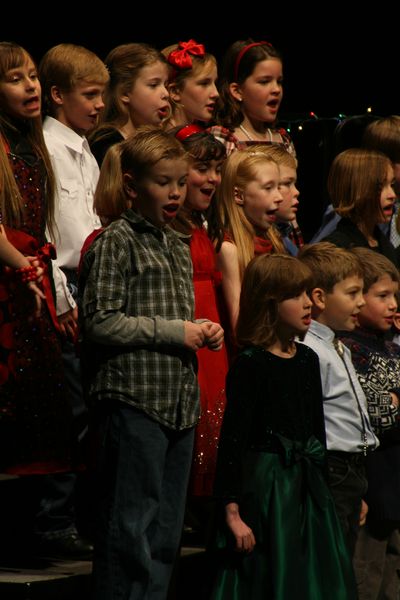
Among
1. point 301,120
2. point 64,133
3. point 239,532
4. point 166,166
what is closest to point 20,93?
point 64,133

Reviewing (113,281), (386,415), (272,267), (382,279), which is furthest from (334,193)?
(113,281)

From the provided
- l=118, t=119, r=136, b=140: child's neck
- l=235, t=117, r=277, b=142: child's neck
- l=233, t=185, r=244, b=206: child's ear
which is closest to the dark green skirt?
l=233, t=185, r=244, b=206: child's ear

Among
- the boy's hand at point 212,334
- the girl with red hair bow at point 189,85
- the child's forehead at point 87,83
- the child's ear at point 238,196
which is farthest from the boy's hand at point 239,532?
the girl with red hair bow at point 189,85

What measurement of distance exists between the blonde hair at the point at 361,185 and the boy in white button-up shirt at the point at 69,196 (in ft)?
3.77

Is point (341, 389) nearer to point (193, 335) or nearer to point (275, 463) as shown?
point (275, 463)

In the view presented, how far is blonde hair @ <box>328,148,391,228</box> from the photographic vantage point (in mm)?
5441

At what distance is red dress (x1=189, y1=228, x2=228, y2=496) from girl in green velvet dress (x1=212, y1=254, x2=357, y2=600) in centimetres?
41

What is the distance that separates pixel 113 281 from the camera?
381cm

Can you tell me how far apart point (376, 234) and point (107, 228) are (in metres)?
1.89

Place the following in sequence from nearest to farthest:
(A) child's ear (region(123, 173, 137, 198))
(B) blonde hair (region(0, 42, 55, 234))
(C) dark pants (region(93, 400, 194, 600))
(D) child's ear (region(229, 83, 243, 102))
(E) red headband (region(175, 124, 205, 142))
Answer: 1. (C) dark pants (region(93, 400, 194, 600))
2. (A) child's ear (region(123, 173, 137, 198))
3. (B) blonde hair (region(0, 42, 55, 234))
4. (E) red headband (region(175, 124, 205, 142))
5. (D) child's ear (region(229, 83, 243, 102))

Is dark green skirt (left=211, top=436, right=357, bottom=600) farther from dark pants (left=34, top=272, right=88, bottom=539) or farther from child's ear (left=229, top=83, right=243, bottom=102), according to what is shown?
child's ear (left=229, top=83, right=243, bottom=102)

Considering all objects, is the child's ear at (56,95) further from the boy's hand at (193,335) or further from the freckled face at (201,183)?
the boy's hand at (193,335)

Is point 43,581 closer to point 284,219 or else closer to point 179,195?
point 179,195

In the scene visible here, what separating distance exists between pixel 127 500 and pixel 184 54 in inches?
90.9
